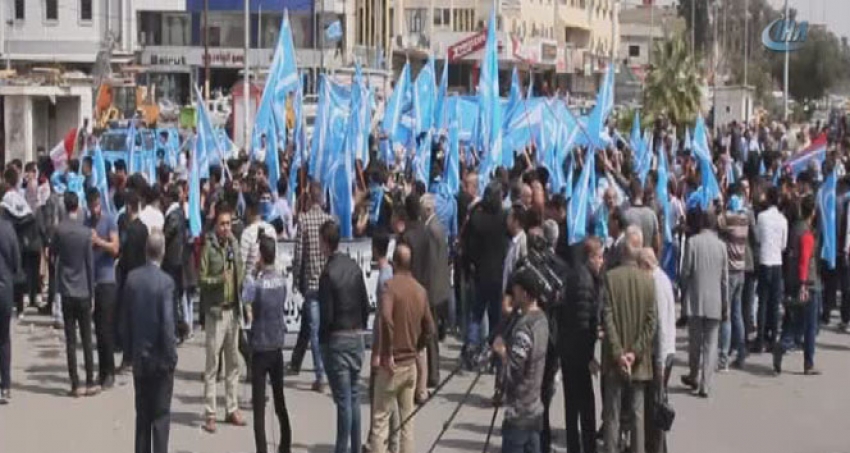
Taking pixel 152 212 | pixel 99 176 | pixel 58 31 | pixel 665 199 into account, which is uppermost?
pixel 58 31

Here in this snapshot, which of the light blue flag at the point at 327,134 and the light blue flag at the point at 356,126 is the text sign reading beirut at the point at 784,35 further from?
the light blue flag at the point at 327,134

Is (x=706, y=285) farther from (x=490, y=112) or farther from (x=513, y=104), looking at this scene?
(x=513, y=104)

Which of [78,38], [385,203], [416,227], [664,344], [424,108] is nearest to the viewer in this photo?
[664,344]

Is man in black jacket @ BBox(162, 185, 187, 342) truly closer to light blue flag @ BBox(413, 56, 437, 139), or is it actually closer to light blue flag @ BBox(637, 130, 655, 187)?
light blue flag @ BBox(637, 130, 655, 187)

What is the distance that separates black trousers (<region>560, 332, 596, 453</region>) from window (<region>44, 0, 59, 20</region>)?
67315 mm

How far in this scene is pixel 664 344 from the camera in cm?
1159

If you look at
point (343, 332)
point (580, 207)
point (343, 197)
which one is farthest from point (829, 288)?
point (343, 332)

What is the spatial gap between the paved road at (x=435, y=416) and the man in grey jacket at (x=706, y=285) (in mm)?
545

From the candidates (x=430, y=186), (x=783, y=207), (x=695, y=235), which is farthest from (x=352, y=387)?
(x=430, y=186)

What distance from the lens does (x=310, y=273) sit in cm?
1380

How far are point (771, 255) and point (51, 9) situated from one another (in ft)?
211

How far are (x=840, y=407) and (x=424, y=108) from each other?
1249 centimetres

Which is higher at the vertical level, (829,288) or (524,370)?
(524,370)

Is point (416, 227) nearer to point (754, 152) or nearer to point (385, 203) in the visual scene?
point (385, 203)
